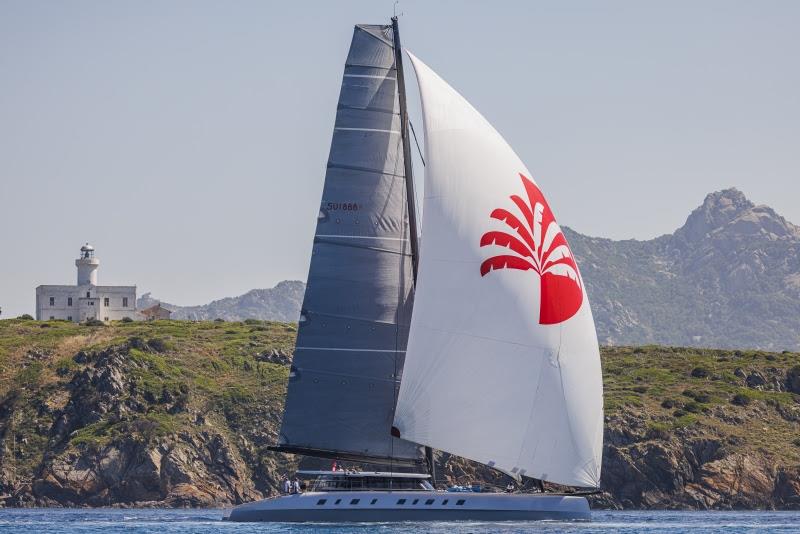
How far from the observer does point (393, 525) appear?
2132 inches

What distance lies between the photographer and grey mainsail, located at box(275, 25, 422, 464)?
5600cm

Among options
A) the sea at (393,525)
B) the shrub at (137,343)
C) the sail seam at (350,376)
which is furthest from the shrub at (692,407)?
the sail seam at (350,376)

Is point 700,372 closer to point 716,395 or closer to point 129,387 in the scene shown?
point 716,395

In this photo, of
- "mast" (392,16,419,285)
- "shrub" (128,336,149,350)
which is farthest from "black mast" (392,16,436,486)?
"shrub" (128,336,149,350)

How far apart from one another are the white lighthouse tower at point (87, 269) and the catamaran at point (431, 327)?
108419mm

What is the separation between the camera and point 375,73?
5644 centimetres

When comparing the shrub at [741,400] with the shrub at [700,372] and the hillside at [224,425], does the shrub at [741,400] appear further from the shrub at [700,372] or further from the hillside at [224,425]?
→ the shrub at [700,372]

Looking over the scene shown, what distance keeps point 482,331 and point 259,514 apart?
431 inches

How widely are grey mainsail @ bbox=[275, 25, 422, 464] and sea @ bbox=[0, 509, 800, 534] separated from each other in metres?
3.46

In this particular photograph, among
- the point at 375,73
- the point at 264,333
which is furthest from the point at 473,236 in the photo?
the point at 264,333

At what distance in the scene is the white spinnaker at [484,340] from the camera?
5394 cm

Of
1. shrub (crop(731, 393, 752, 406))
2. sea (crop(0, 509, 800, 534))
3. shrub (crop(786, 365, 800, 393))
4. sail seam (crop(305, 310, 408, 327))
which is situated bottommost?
sea (crop(0, 509, 800, 534))

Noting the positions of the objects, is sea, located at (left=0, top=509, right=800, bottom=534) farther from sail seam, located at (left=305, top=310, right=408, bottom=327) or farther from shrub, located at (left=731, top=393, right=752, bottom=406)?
shrub, located at (left=731, top=393, right=752, bottom=406)

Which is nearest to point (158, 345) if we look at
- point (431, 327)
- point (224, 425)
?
point (224, 425)
